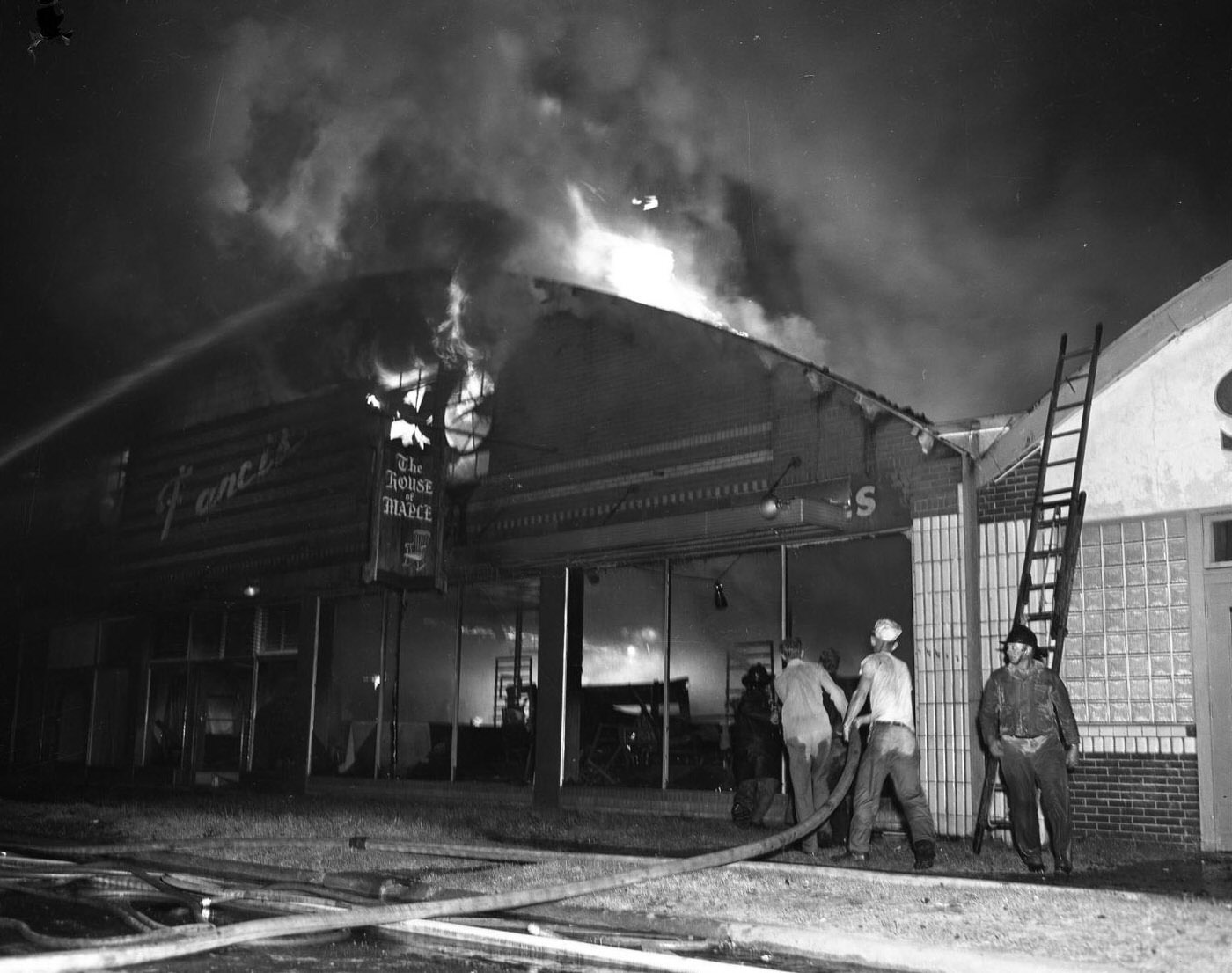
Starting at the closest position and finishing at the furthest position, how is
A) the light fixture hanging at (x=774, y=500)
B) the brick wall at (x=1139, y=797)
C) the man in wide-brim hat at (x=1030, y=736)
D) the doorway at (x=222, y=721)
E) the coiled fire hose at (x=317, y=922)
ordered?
the coiled fire hose at (x=317, y=922) → the man in wide-brim hat at (x=1030, y=736) → the brick wall at (x=1139, y=797) → the light fixture hanging at (x=774, y=500) → the doorway at (x=222, y=721)

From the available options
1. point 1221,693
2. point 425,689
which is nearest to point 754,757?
point 1221,693

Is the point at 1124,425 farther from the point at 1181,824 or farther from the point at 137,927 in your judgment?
the point at 137,927

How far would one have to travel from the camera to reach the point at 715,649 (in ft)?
44.7

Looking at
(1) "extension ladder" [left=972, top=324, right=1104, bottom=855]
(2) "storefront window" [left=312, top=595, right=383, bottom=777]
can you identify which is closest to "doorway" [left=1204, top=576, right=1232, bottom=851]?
(1) "extension ladder" [left=972, top=324, right=1104, bottom=855]

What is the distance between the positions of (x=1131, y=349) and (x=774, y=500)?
11.9 ft

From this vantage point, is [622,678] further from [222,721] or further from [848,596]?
[222,721]

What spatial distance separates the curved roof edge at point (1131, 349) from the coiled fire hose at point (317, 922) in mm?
5043

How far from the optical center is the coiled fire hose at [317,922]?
4.79m

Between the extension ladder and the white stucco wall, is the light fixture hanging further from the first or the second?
the white stucco wall

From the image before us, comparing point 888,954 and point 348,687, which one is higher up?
point 348,687

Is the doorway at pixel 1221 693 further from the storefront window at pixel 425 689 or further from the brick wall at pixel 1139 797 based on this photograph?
the storefront window at pixel 425 689

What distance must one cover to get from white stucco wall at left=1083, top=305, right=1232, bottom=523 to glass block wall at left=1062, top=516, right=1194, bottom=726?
0.23 meters

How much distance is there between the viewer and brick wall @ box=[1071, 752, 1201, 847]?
9852 mm

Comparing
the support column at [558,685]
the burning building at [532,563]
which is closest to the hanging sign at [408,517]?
the burning building at [532,563]
